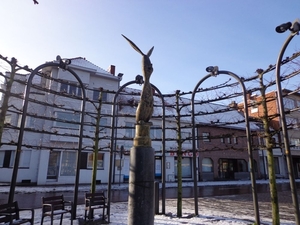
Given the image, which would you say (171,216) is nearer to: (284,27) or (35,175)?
(284,27)

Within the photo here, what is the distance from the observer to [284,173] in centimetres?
3431

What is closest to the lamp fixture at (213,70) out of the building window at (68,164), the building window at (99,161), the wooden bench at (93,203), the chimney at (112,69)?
the wooden bench at (93,203)

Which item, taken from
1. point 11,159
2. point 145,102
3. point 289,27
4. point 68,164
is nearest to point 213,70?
point 289,27

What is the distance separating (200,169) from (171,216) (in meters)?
21.6

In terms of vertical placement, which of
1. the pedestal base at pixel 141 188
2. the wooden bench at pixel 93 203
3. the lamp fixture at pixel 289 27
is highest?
the lamp fixture at pixel 289 27

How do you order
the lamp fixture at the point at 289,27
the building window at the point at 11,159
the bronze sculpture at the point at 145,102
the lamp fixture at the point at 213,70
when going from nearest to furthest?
the lamp fixture at the point at 289,27 < the bronze sculpture at the point at 145,102 < the lamp fixture at the point at 213,70 < the building window at the point at 11,159

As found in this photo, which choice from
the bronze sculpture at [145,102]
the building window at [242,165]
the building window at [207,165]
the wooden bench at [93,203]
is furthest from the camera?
the building window at [242,165]

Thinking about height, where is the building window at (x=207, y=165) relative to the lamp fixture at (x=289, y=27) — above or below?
below

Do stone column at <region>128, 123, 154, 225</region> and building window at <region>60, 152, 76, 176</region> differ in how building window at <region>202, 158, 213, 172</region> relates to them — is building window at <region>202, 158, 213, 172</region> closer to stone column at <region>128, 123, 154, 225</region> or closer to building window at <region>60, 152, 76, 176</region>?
building window at <region>60, 152, 76, 176</region>

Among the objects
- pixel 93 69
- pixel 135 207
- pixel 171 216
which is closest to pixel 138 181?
pixel 135 207

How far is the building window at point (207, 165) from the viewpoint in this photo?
2909cm

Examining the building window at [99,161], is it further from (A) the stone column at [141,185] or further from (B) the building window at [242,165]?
(B) the building window at [242,165]

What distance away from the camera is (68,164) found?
2195cm

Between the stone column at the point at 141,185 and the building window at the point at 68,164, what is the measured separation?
18933 millimetres
